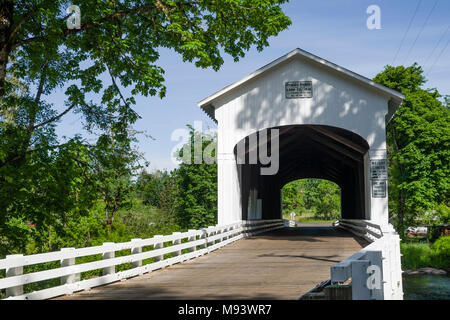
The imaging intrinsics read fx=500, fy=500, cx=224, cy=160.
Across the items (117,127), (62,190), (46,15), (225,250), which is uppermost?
(46,15)

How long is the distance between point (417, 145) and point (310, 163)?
26.0ft

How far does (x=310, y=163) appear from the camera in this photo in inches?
1447

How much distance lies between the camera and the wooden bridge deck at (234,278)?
290 inches

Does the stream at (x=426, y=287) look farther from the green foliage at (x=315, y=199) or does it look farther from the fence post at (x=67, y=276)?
the green foliage at (x=315, y=199)

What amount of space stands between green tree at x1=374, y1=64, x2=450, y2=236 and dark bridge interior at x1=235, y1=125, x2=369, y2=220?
5394 mm

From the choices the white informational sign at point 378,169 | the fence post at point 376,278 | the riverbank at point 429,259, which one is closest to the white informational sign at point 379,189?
the white informational sign at point 378,169

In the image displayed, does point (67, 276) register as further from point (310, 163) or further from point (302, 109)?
point (310, 163)

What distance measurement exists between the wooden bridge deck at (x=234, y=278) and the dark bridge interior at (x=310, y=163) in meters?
7.68

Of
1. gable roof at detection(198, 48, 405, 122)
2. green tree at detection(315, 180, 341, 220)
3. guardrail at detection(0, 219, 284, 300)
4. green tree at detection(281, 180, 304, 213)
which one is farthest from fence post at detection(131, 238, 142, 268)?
green tree at detection(315, 180, 341, 220)

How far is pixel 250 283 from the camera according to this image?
8320 mm

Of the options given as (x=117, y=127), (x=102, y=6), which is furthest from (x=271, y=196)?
(x=102, y=6)
